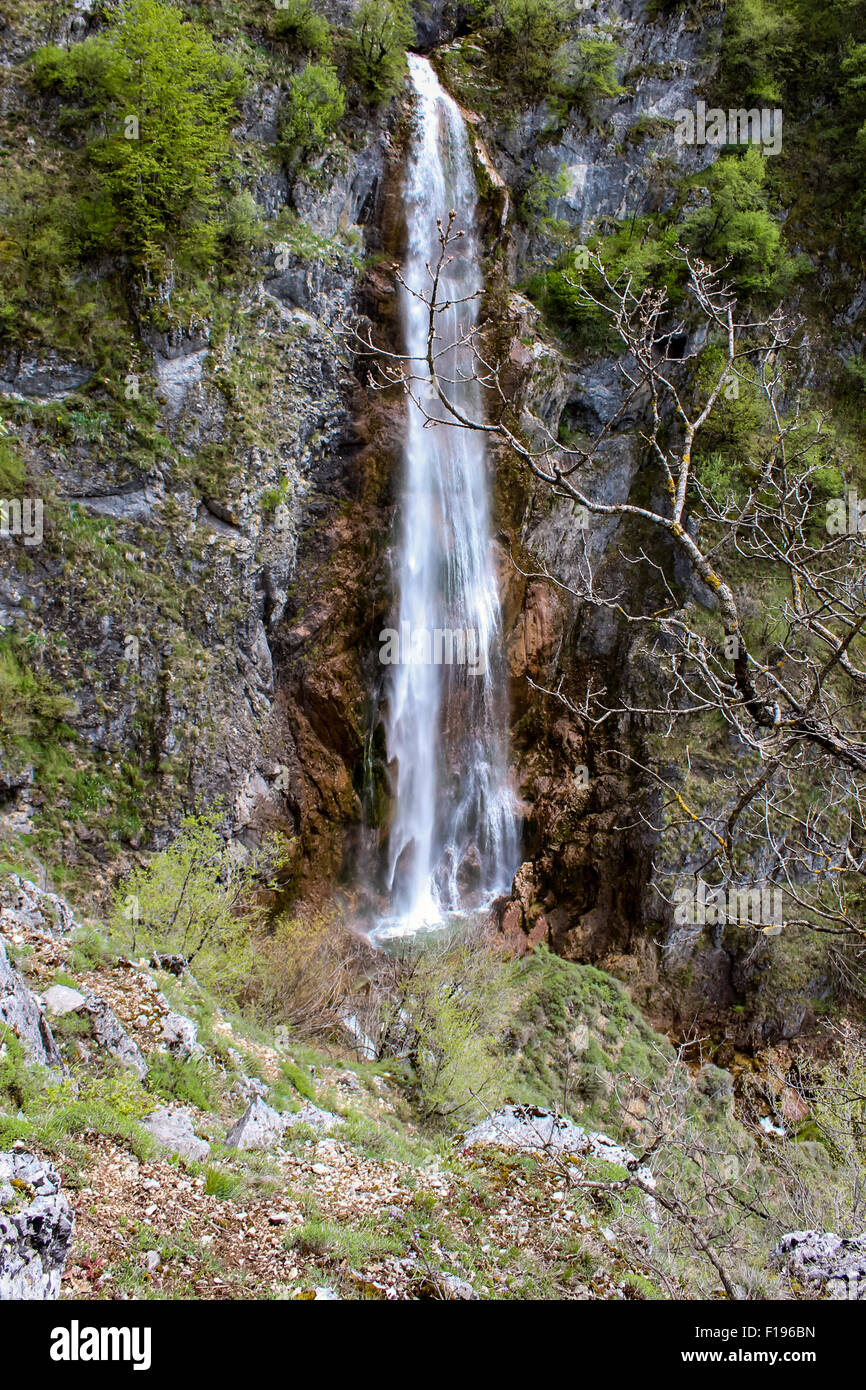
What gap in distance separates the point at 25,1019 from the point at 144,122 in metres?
17.8

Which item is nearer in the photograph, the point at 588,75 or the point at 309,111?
the point at 309,111

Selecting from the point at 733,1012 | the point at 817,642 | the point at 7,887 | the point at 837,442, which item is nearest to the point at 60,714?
the point at 7,887

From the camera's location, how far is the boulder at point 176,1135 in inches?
238

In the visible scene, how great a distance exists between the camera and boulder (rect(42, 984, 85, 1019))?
6.80 m

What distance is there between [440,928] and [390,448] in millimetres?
11883

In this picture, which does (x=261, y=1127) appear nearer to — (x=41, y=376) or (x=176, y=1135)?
(x=176, y=1135)

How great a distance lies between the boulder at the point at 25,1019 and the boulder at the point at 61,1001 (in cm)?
73

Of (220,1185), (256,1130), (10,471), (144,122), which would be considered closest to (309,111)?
(144,122)

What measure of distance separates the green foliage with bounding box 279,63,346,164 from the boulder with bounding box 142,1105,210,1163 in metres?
20.6


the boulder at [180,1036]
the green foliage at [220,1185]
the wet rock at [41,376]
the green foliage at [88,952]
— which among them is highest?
the wet rock at [41,376]

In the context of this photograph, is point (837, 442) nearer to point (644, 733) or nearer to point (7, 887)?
point (644, 733)

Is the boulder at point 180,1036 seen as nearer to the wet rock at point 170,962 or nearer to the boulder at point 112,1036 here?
the boulder at point 112,1036

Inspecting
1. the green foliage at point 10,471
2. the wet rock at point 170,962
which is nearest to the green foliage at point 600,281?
the green foliage at point 10,471

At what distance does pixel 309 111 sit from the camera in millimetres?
18594
